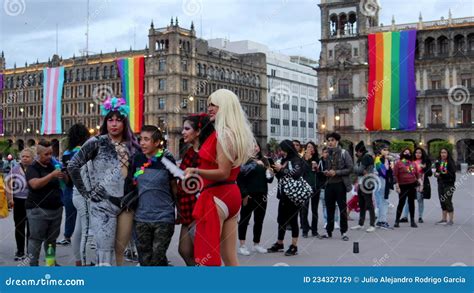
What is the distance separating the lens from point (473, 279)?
5.05m

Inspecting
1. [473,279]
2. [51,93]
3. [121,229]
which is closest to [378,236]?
[473,279]

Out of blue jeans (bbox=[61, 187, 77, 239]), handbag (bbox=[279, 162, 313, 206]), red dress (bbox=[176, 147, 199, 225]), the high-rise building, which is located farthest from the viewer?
the high-rise building

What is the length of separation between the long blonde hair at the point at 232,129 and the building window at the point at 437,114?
47606 mm

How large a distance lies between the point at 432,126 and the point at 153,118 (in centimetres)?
3492

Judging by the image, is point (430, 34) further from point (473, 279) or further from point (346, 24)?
point (473, 279)

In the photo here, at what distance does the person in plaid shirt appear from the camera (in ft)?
16.8

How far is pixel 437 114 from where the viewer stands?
4878cm

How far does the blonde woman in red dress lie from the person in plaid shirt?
0.69m

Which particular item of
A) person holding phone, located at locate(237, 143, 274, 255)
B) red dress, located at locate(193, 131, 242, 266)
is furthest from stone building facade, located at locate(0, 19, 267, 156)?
red dress, located at locate(193, 131, 242, 266)

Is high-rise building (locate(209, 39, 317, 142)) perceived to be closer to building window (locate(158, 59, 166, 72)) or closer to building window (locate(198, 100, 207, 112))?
building window (locate(198, 100, 207, 112))

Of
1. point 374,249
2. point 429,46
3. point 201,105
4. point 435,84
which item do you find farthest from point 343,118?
point 374,249

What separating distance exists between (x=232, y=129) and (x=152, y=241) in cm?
151

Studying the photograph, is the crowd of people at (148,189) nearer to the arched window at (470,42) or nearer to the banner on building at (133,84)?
the arched window at (470,42)

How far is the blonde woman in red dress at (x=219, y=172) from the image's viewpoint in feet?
13.9
